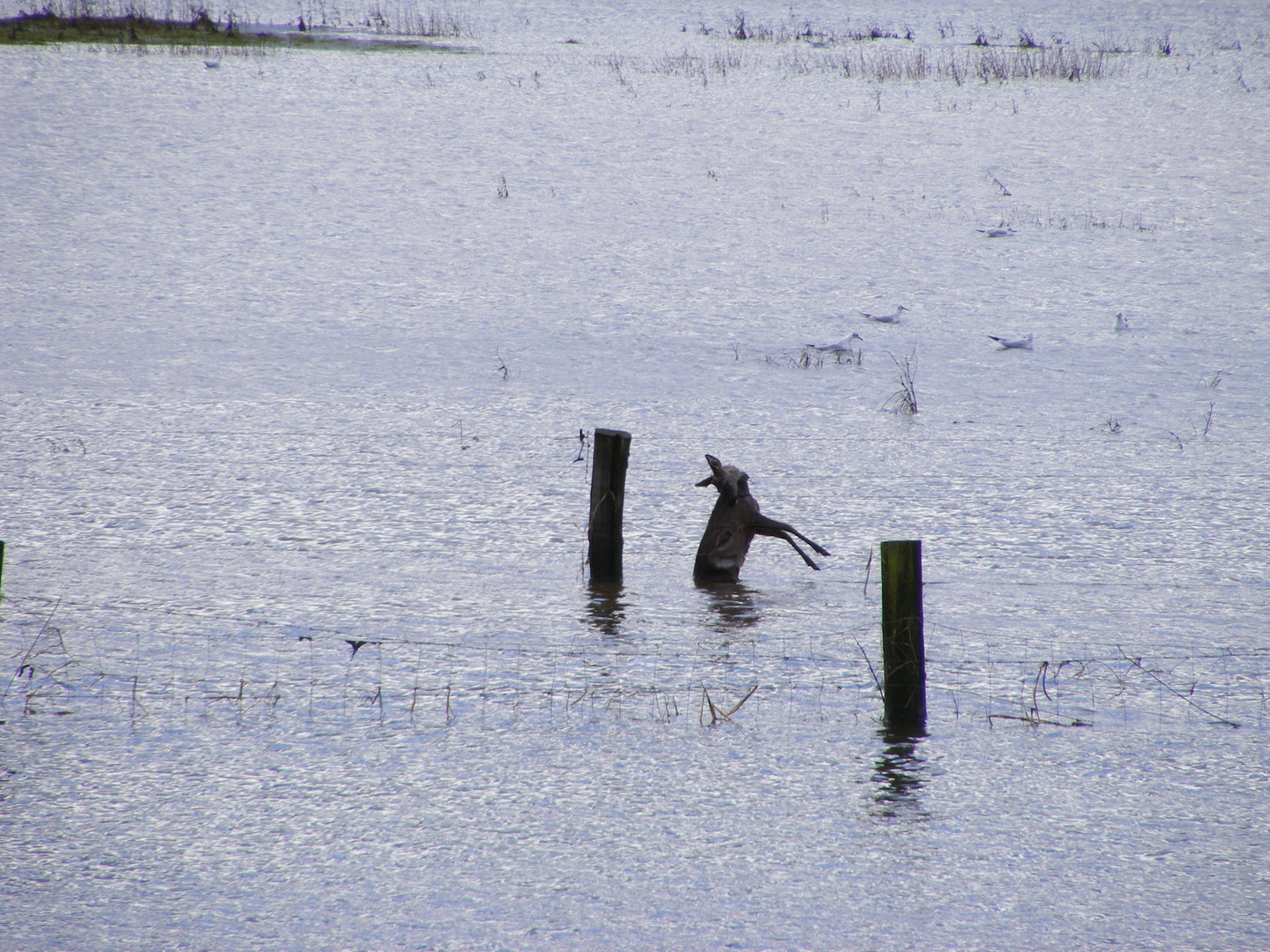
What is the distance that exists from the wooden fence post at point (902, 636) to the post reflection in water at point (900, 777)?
0.09m

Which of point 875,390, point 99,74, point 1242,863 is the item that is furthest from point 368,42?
point 1242,863

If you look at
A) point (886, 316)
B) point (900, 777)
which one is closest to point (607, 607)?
point (900, 777)

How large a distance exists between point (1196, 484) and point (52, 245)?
482 inches

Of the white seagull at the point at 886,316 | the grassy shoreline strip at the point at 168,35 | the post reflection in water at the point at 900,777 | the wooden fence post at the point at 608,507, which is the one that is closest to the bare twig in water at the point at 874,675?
the post reflection in water at the point at 900,777

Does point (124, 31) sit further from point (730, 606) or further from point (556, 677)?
point (556, 677)

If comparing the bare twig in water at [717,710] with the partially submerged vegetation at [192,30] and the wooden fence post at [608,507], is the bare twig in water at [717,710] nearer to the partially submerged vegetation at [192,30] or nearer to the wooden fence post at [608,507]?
the wooden fence post at [608,507]

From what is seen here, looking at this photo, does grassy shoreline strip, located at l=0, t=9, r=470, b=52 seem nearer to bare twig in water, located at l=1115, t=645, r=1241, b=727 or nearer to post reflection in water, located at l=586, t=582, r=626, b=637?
post reflection in water, located at l=586, t=582, r=626, b=637

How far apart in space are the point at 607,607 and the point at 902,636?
178 cm

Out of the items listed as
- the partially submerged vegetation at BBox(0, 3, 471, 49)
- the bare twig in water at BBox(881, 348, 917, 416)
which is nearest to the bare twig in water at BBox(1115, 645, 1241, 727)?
the bare twig in water at BBox(881, 348, 917, 416)

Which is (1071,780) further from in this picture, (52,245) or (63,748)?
(52,245)

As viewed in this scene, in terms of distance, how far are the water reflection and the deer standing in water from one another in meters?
0.07

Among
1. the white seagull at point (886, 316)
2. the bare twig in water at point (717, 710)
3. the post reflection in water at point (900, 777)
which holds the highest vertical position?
the white seagull at point (886, 316)

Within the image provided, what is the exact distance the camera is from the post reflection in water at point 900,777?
161 inches

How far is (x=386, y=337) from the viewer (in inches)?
495
